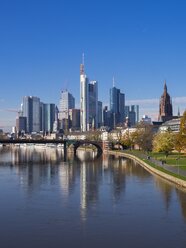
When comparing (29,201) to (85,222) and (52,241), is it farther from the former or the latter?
(52,241)

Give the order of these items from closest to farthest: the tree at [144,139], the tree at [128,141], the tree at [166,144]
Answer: the tree at [166,144] < the tree at [144,139] < the tree at [128,141]

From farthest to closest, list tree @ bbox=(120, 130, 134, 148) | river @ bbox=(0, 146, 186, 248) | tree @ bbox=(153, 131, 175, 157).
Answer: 1. tree @ bbox=(120, 130, 134, 148)
2. tree @ bbox=(153, 131, 175, 157)
3. river @ bbox=(0, 146, 186, 248)

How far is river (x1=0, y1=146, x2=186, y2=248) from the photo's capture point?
28.5 metres

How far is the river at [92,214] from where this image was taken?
28.5 metres

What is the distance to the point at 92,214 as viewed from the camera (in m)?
36.0

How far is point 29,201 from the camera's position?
139 feet

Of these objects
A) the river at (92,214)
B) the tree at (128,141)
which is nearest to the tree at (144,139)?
the tree at (128,141)

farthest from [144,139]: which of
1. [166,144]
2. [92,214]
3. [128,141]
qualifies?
[92,214]

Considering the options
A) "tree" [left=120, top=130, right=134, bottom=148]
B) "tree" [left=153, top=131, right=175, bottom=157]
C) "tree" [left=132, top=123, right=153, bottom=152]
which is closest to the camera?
"tree" [left=153, top=131, right=175, bottom=157]

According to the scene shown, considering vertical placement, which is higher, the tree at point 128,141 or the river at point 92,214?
the tree at point 128,141

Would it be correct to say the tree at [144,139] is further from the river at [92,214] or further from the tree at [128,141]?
the river at [92,214]

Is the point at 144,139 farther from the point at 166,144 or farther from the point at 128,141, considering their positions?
the point at 166,144

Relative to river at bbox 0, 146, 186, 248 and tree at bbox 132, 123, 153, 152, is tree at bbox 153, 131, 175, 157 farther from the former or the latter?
river at bbox 0, 146, 186, 248

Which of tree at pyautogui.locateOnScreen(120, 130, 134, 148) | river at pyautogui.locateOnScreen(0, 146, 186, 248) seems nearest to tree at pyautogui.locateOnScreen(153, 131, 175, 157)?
tree at pyautogui.locateOnScreen(120, 130, 134, 148)
